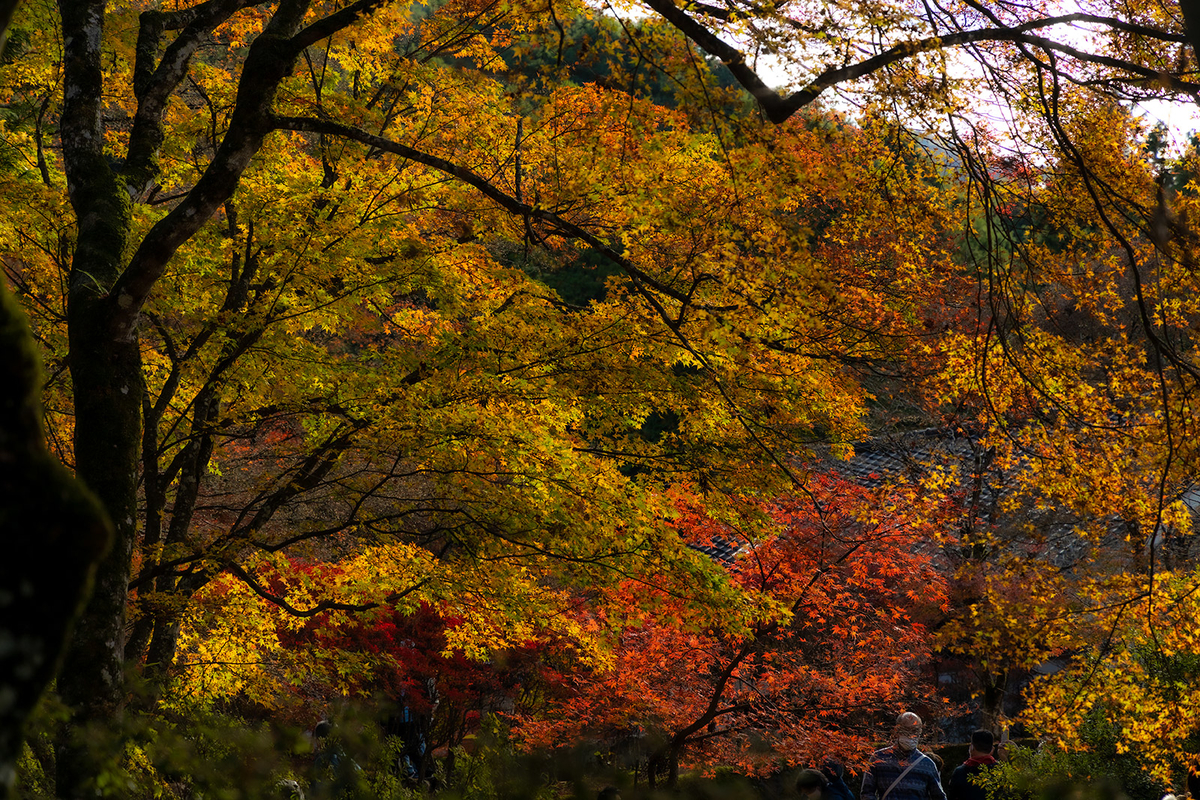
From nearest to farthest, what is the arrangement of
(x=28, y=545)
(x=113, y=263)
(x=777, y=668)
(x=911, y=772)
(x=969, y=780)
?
(x=28, y=545), (x=113, y=263), (x=911, y=772), (x=969, y=780), (x=777, y=668)

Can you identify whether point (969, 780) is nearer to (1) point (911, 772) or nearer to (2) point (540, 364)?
(1) point (911, 772)

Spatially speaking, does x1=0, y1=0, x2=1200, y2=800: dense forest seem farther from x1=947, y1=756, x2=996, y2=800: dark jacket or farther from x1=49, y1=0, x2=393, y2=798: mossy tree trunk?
x1=947, y1=756, x2=996, y2=800: dark jacket

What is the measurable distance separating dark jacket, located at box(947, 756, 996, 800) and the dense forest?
806mm

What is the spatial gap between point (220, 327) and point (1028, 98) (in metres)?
5.26

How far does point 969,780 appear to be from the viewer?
5.94 m

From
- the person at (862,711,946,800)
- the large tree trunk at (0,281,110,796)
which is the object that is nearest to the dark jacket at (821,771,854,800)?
the person at (862,711,946,800)

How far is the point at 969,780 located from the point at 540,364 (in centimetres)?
443

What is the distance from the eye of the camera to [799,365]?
5.91m

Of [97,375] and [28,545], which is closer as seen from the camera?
[28,545]

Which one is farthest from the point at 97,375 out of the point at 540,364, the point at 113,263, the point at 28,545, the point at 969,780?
the point at 969,780

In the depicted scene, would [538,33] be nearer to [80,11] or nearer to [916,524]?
[80,11]

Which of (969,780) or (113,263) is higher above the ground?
(113,263)

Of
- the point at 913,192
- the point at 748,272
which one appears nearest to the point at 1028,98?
the point at 913,192

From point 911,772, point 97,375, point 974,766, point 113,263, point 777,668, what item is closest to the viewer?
point 97,375
